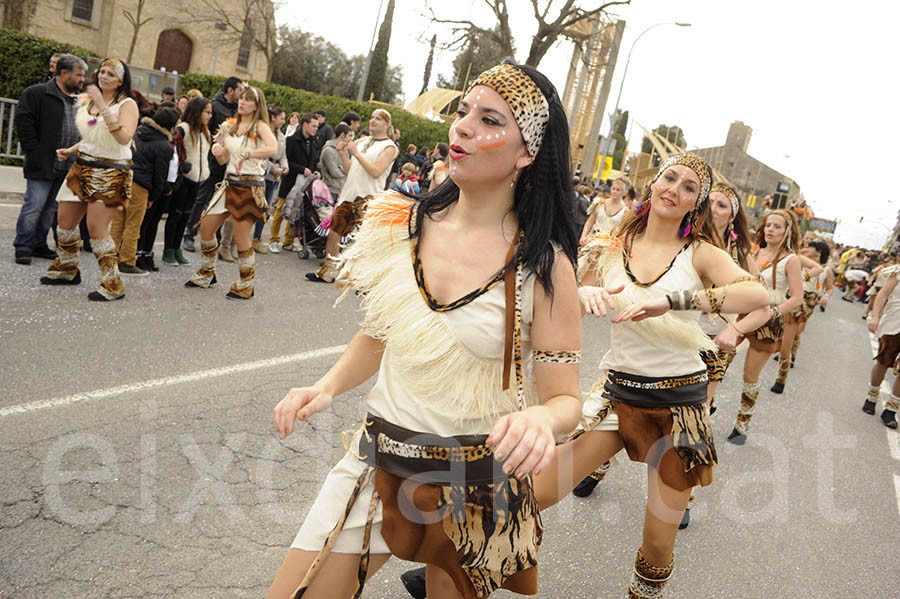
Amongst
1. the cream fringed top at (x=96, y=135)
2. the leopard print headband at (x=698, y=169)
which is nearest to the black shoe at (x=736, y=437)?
the leopard print headband at (x=698, y=169)

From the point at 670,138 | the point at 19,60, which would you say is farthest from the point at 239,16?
the point at 670,138

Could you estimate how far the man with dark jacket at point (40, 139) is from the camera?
7.29 metres

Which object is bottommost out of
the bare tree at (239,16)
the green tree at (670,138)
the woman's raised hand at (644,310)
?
the woman's raised hand at (644,310)

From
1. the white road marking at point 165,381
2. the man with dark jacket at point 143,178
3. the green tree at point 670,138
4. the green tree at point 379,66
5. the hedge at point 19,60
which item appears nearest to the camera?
the white road marking at point 165,381

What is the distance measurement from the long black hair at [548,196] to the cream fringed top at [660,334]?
1.44m

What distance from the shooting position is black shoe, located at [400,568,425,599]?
3.16 meters

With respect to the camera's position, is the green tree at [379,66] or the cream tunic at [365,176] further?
the green tree at [379,66]

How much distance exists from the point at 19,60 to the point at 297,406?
16.5 meters

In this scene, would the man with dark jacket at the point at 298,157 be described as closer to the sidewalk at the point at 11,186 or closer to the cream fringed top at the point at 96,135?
the sidewalk at the point at 11,186

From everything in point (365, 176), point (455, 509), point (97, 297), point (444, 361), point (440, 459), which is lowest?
point (97, 297)

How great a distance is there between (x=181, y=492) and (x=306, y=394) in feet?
6.52

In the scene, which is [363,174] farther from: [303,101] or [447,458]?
[303,101]

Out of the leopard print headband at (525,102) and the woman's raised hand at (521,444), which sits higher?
the leopard print headband at (525,102)

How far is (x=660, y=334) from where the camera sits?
338cm
